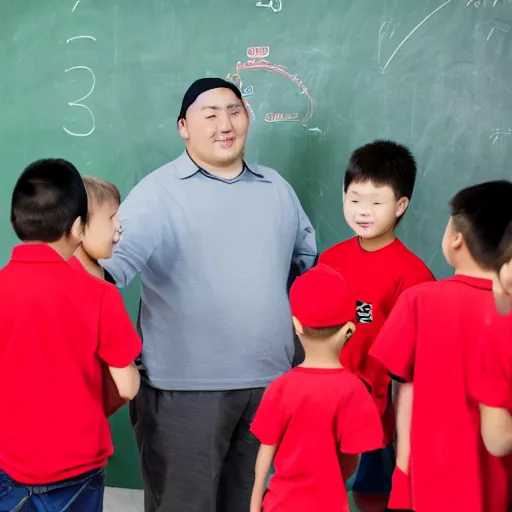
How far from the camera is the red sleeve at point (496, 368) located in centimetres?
154

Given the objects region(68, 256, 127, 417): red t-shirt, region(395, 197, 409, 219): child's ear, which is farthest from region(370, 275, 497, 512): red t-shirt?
region(68, 256, 127, 417): red t-shirt

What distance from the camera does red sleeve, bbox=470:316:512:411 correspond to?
154 centimetres

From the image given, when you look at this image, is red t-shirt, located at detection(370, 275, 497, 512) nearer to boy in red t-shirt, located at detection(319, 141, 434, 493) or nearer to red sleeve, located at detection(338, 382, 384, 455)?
red sleeve, located at detection(338, 382, 384, 455)

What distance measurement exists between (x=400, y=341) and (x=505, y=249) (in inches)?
14.9

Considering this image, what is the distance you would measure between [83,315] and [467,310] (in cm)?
85

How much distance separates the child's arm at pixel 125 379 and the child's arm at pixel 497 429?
0.78 metres

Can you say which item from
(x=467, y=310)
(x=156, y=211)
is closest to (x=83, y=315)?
(x=156, y=211)

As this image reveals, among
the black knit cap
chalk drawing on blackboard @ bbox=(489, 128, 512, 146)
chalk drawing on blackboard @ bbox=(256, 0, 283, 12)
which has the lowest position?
chalk drawing on blackboard @ bbox=(489, 128, 512, 146)

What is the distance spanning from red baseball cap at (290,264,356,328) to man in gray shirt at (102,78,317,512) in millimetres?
494

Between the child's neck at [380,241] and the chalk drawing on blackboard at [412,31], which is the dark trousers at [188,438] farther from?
the chalk drawing on blackboard at [412,31]

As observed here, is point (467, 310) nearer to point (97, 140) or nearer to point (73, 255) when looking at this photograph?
point (73, 255)

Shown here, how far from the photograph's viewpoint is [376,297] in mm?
2152

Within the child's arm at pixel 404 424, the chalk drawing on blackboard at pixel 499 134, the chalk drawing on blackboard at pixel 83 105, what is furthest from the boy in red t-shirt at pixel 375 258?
the chalk drawing on blackboard at pixel 83 105

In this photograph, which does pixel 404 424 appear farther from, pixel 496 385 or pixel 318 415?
pixel 496 385
